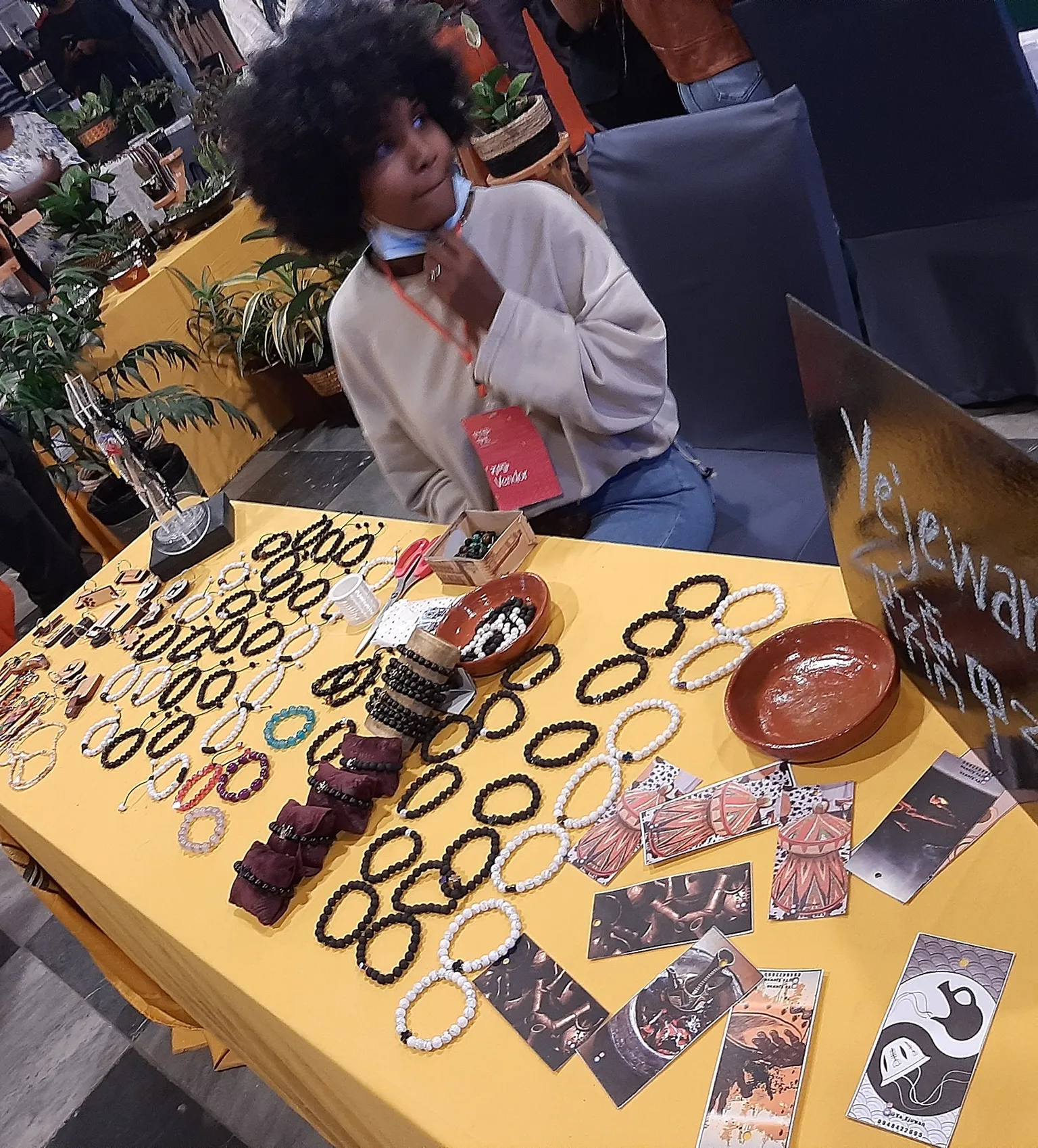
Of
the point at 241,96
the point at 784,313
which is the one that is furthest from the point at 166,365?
the point at 784,313

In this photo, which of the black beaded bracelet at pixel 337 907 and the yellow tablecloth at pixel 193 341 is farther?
the yellow tablecloth at pixel 193 341

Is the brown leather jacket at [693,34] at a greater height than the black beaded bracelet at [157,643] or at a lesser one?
greater

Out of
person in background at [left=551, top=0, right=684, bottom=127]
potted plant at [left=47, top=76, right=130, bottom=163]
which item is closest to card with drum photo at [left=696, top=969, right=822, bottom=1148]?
person in background at [left=551, top=0, right=684, bottom=127]

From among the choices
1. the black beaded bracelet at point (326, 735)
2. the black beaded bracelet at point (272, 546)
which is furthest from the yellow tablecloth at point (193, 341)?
the black beaded bracelet at point (326, 735)

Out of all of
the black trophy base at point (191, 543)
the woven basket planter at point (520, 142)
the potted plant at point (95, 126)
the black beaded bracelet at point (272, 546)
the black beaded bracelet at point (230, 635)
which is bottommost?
the black beaded bracelet at point (230, 635)

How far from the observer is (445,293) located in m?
1.51

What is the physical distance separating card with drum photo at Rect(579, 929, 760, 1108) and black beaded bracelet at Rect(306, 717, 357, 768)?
614 mm

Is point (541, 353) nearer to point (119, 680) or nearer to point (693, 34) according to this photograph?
point (119, 680)

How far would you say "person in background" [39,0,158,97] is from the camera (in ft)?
16.0

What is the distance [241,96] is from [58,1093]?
82.3 inches

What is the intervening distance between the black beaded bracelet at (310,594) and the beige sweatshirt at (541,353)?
286 mm

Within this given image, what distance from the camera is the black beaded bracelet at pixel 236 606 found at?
71.5 inches

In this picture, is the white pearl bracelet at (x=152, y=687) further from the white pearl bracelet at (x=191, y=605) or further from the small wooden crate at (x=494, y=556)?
the small wooden crate at (x=494, y=556)

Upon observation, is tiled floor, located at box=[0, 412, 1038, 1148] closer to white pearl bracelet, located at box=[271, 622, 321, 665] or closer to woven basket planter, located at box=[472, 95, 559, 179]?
white pearl bracelet, located at box=[271, 622, 321, 665]
